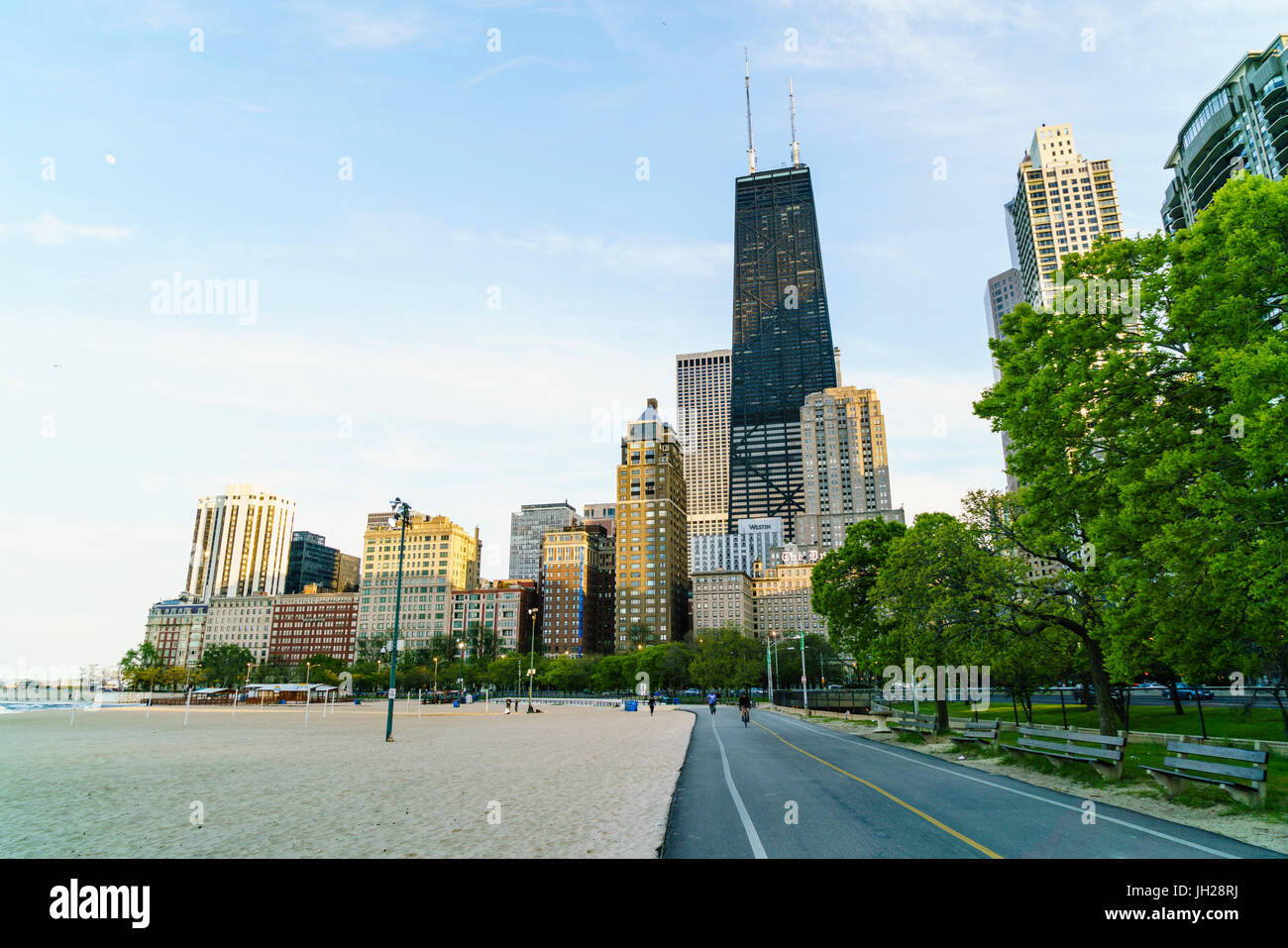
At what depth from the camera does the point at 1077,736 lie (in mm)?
16969

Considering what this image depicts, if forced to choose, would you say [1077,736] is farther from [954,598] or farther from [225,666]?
[225,666]

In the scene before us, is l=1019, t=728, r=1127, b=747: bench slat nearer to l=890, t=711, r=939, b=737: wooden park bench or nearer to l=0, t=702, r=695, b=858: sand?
l=890, t=711, r=939, b=737: wooden park bench

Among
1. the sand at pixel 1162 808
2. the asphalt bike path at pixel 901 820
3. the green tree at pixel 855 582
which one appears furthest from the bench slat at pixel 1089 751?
the green tree at pixel 855 582

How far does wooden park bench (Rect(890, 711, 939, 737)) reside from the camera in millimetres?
29859

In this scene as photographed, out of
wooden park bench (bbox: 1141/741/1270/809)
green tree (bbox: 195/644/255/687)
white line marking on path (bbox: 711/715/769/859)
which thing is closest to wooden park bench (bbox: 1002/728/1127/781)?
wooden park bench (bbox: 1141/741/1270/809)

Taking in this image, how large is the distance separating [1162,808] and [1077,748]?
4292mm

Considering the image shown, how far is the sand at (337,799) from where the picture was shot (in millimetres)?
10055

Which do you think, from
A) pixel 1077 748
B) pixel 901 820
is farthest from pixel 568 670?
pixel 901 820

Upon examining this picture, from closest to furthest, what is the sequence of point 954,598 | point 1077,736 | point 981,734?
point 1077,736
point 954,598
point 981,734

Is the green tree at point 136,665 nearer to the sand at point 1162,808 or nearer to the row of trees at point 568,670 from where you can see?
the row of trees at point 568,670

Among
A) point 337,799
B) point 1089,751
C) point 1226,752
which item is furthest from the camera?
point 1089,751

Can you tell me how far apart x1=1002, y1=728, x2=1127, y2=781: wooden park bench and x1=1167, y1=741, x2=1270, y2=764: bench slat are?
5.10 ft
